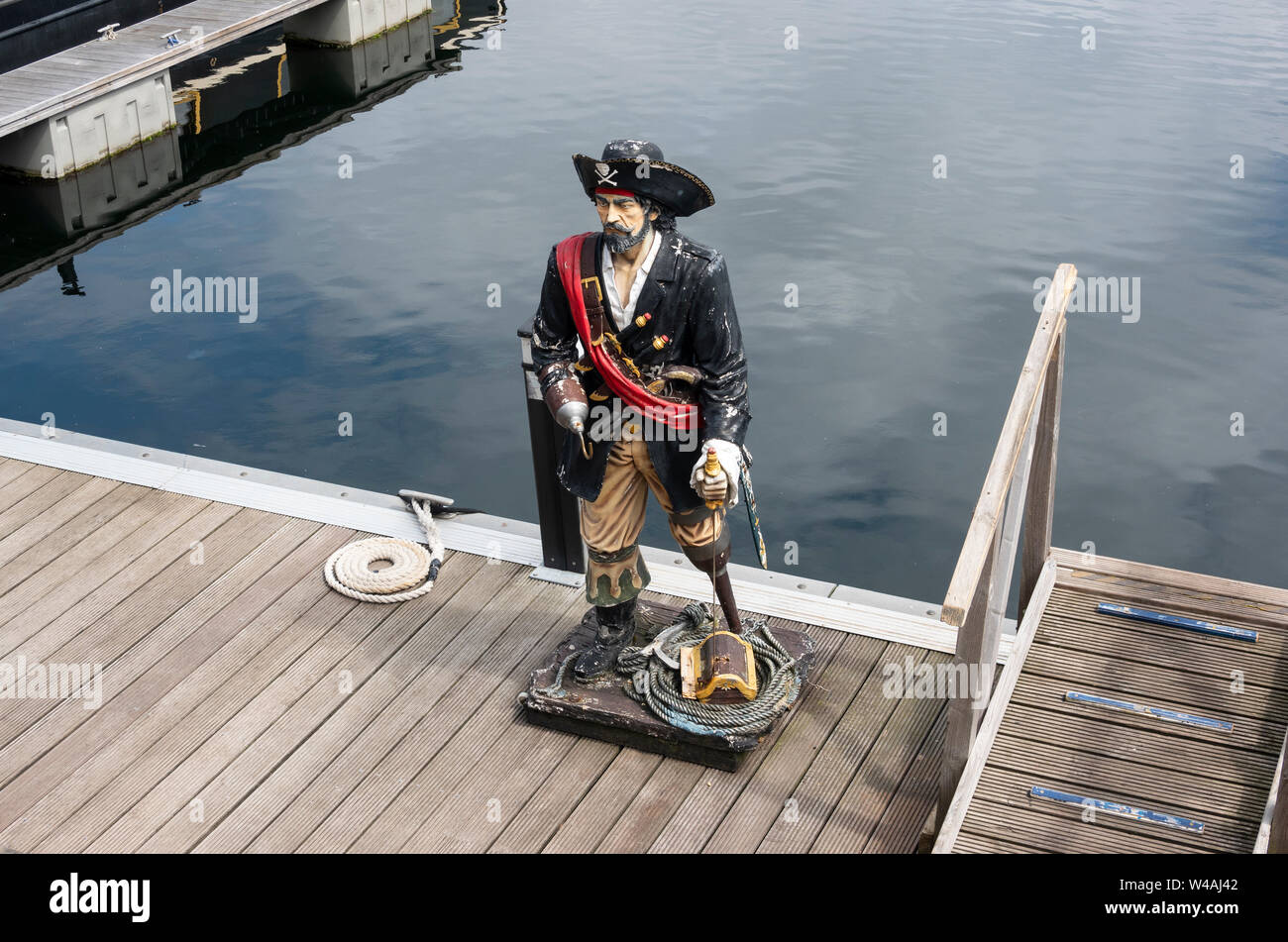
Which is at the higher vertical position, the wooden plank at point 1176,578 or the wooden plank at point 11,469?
the wooden plank at point 1176,578

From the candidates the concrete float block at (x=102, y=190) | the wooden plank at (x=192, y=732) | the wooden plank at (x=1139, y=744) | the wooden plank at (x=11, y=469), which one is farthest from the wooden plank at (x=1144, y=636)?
the concrete float block at (x=102, y=190)

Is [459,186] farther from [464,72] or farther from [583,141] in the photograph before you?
[464,72]

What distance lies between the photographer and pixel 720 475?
13.2 ft

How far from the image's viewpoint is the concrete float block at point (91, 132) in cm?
1222

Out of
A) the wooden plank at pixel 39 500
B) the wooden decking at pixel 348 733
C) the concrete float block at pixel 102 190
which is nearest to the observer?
the wooden decking at pixel 348 733

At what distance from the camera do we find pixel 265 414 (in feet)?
29.9

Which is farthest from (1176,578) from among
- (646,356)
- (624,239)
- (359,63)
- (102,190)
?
(359,63)

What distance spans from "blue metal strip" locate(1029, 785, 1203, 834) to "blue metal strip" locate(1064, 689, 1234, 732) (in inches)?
15.7

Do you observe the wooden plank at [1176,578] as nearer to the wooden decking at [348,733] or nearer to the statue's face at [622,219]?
the wooden decking at [348,733]

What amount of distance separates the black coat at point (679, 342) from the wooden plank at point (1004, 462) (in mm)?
792

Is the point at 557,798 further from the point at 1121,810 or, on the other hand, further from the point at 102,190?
the point at 102,190

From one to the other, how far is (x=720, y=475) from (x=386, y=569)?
6.00 ft

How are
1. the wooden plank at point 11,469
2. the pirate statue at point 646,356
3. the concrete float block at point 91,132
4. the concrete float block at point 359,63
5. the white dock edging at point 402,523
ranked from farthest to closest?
the concrete float block at point 359,63 < the concrete float block at point 91,132 < the wooden plank at point 11,469 < the white dock edging at point 402,523 < the pirate statue at point 646,356

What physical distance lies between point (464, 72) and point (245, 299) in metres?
6.23
